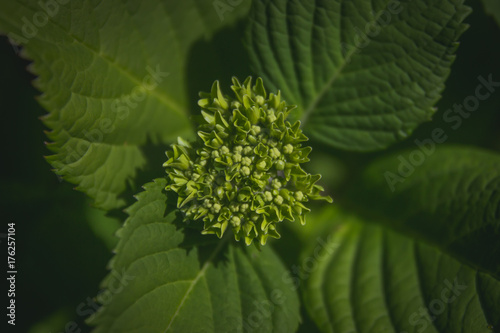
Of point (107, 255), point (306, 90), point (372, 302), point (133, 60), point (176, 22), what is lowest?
point (372, 302)

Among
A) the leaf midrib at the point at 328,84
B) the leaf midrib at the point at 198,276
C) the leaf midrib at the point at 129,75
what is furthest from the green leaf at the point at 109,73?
the leaf midrib at the point at 328,84

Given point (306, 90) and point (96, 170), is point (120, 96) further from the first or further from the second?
point (306, 90)

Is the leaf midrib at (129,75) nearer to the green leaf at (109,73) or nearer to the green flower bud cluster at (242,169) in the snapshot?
the green leaf at (109,73)

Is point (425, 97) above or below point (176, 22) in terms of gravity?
below

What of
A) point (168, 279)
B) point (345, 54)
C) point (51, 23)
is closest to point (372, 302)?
point (168, 279)

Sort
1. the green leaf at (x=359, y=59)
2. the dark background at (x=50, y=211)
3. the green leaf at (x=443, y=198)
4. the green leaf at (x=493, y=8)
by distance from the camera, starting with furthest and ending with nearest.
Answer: the dark background at (x=50, y=211) → the green leaf at (x=493, y=8) → the green leaf at (x=443, y=198) → the green leaf at (x=359, y=59)

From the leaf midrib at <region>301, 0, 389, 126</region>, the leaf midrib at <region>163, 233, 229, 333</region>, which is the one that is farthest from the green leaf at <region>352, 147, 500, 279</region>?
the leaf midrib at <region>163, 233, 229, 333</region>

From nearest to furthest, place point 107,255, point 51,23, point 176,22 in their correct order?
point 51,23 → point 176,22 → point 107,255
